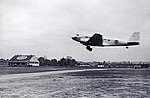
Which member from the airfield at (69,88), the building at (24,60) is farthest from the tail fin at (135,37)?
the building at (24,60)

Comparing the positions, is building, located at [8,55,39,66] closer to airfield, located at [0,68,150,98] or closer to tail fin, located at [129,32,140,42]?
airfield, located at [0,68,150,98]

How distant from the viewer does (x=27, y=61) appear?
159 m

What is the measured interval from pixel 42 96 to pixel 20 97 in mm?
2431

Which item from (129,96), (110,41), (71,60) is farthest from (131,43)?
(71,60)

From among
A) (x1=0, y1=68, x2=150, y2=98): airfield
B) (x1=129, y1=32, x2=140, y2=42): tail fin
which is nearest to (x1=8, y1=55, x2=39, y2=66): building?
(x1=0, y1=68, x2=150, y2=98): airfield

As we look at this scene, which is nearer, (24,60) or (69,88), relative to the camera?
(69,88)

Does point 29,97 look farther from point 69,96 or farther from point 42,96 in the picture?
point 69,96

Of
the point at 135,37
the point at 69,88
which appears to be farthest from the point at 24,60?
the point at 69,88

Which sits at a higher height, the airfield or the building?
the building

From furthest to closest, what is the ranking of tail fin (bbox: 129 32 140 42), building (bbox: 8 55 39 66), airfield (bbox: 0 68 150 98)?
1. building (bbox: 8 55 39 66)
2. tail fin (bbox: 129 32 140 42)
3. airfield (bbox: 0 68 150 98)

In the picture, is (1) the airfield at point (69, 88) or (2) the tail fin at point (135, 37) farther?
(2) the tail fin at point (135, 37)

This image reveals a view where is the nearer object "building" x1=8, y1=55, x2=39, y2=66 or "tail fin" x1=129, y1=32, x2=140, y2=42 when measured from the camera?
"tail fin" x1=129, y1=32, x2=140, y2=42

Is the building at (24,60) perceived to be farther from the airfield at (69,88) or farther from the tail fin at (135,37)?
the tail fin at (135,37)

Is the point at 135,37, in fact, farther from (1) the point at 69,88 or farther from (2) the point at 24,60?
(2) the point at 24,60
